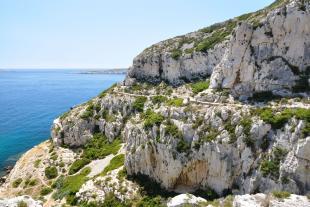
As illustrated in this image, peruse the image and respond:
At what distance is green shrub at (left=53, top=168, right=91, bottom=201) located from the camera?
5473cm

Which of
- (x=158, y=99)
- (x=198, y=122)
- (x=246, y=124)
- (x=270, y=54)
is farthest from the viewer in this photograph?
(x=158, y=99)

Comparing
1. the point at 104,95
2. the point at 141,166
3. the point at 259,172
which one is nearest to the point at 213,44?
the point at 104,95

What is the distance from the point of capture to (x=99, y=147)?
71250mm

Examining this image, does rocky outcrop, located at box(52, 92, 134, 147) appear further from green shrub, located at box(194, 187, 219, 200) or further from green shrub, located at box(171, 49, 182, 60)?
green shrub, located at box(194, 187, 219, 200)

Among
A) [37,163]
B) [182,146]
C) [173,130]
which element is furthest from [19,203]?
[37,163]

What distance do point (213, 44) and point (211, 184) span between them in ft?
117

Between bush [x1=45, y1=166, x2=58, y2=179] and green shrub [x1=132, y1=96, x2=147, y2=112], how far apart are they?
19524 millimetres

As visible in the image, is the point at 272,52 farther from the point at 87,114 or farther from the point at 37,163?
the point at 37,163

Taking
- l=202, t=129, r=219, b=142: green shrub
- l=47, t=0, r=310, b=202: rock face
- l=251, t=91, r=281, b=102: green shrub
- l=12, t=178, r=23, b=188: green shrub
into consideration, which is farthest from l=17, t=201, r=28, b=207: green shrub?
l=12, t=178, r=23, b=188: green shrub

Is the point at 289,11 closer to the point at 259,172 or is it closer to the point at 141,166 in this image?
the point at 259,172

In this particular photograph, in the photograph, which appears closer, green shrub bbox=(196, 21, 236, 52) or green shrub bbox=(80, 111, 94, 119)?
green shrub bbox=(196, 21, 236, 52)

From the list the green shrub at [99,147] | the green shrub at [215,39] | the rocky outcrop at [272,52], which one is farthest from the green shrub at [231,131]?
the green shrub at [215,39]

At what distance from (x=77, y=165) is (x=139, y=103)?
683 inches

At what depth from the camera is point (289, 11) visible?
168ft
